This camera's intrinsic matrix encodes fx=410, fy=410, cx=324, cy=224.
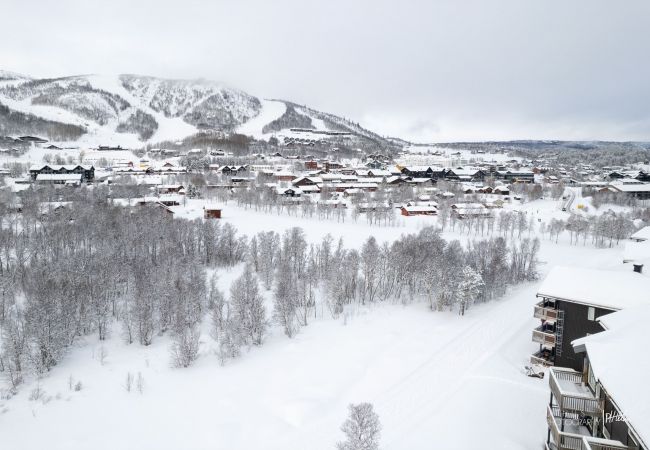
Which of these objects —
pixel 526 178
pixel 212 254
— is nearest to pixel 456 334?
pixel 212 254

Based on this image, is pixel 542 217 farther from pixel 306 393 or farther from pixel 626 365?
pixel 626 365

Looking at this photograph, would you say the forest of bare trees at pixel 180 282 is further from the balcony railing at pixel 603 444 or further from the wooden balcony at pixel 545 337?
the balcony railing at pixel 603 444

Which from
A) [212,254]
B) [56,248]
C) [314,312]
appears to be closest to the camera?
[314,312]

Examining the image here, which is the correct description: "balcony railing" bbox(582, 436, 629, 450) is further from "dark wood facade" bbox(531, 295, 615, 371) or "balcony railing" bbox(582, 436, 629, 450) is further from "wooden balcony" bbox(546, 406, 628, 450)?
"dark wood facade" bbox(531, 295, 615, 371)

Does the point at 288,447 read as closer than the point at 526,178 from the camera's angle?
Yes

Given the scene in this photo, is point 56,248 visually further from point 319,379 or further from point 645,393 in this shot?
point 645,393

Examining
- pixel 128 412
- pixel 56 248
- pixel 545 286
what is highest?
pixel 545 286

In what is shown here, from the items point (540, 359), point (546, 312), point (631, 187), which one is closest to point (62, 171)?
point (546, 312)
